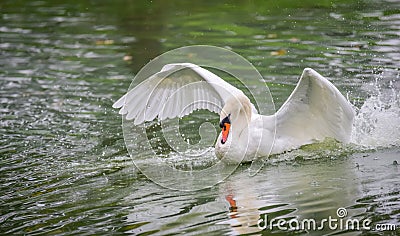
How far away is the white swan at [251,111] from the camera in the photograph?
30.3ft

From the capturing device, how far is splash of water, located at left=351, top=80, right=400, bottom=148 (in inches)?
388

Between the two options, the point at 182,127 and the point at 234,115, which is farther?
the point at 182,127

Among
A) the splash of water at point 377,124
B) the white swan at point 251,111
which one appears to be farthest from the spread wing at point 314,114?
the splash of water at point 377,124

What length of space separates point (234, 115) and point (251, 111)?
0.85 feet

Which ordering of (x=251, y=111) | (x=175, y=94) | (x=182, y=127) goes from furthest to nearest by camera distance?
(x=182, y=127) → (x=175, y=94) → (x=251, y=111)

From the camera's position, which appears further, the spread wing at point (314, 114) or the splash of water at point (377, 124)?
the splash of water at point (377, 124)

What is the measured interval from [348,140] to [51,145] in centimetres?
374

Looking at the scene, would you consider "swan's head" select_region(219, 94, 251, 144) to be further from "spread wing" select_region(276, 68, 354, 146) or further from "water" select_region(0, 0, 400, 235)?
"water" select_region(0, 0, 400, 235)

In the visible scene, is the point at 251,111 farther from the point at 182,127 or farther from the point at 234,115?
the point at 182,127

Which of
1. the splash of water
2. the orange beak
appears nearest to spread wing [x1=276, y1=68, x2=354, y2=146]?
the splash of water

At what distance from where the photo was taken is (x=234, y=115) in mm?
9453

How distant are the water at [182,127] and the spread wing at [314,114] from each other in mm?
174

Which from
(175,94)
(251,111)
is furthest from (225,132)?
(175,94)

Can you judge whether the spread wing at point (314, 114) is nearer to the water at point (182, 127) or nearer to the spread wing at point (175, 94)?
the water at point (182, 127)
